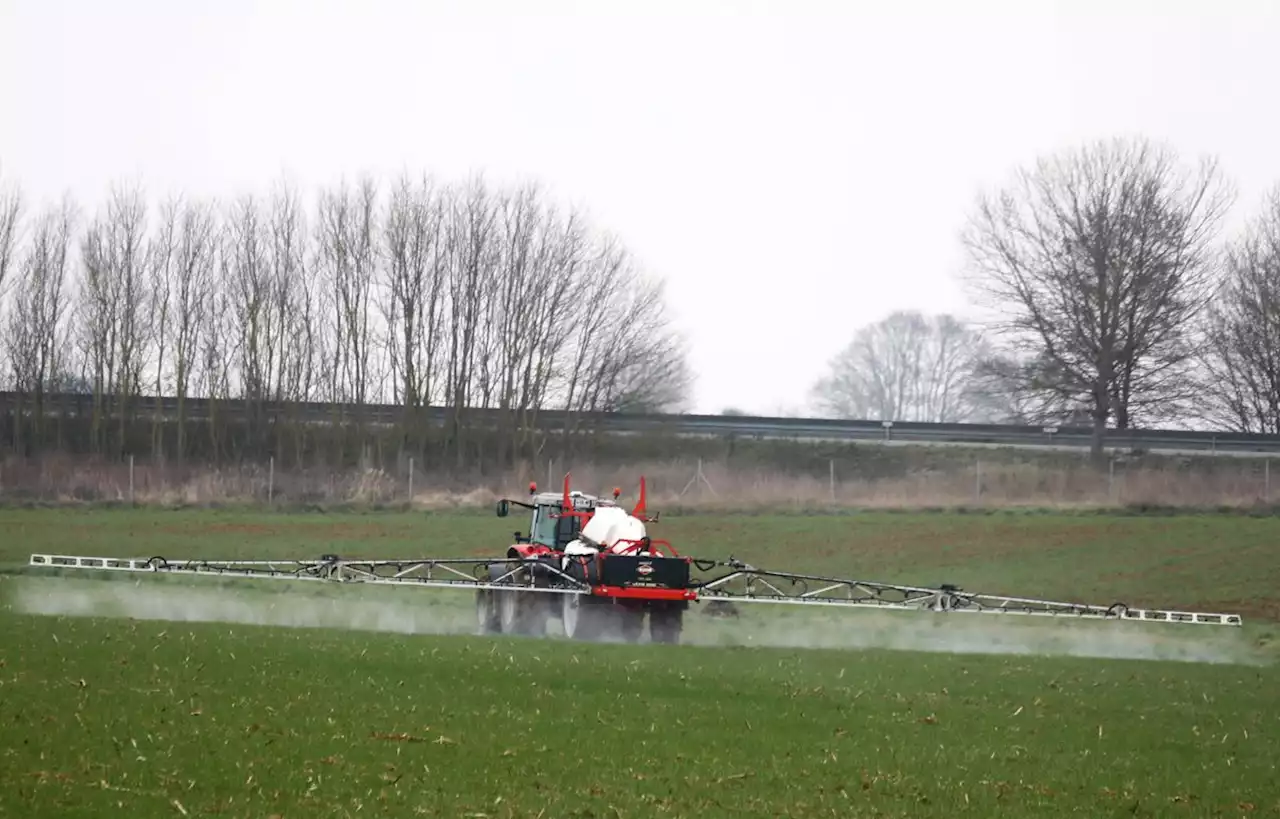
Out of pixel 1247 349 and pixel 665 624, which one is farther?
pixel 1247 349

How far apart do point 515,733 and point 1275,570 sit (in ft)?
99.2

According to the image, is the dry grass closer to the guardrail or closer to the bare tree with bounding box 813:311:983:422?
the guardrail

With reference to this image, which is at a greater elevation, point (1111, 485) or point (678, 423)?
point (678, 423)

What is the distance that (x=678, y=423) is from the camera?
66.6 meters

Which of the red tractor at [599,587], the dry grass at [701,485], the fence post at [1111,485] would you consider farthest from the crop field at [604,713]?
the dry grass at [701,485]

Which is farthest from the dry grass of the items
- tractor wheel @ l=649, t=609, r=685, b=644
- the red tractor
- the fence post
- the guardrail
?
tractor wheel @ l=649, t=609, r=685, b=644

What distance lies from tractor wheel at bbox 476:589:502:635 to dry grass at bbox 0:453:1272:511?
24577mm

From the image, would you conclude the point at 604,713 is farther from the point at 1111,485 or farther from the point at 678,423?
the point at 678,423

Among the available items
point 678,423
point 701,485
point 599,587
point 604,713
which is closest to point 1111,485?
point 701,485

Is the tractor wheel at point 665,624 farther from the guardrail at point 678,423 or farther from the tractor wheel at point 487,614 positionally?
the guardrail at point 678,423

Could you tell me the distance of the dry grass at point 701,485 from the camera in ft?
173

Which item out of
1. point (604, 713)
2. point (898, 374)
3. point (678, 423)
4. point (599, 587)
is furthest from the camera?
point (898, 374)

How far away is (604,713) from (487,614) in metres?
12.4

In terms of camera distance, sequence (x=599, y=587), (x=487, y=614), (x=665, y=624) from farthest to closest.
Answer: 1. (x=487, y=614)
2. (x=665, y=624)
3. (x=599, y=587)
